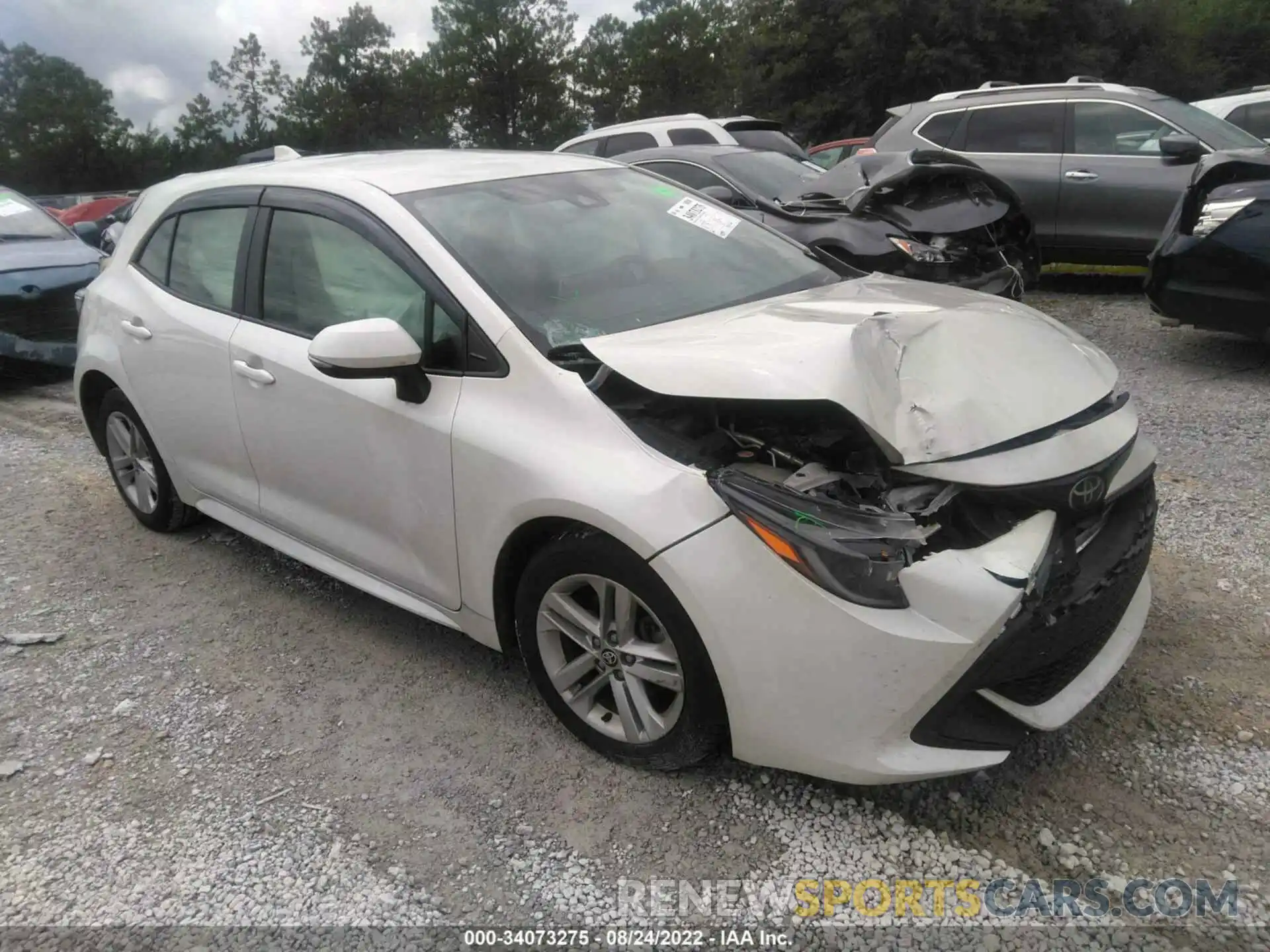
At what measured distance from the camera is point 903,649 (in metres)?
2.04

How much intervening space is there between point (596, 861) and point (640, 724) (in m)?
0.35

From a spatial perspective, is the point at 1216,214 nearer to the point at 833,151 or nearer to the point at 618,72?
the point at 833,151

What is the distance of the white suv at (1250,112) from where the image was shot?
980 cm

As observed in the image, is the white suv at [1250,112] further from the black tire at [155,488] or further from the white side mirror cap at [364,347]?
the black tire at [155,488]

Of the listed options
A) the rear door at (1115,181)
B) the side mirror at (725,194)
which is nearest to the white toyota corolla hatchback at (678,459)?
the side mirror at (725,194)

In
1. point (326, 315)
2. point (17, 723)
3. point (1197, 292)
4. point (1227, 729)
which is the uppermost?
point (326, 315)

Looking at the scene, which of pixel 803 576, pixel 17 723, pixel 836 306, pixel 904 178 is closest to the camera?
pixel 803 576

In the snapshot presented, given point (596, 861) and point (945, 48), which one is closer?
point (596, 861)

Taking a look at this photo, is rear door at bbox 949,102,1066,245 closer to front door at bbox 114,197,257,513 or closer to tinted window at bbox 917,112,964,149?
tinted window at bbox 917,112,964,149

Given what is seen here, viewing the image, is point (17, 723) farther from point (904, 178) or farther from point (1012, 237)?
point (1012, 237)

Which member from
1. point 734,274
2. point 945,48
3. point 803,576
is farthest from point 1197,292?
point 945,48

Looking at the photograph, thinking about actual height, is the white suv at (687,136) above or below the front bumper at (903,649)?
above

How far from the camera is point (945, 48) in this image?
89.5 ft

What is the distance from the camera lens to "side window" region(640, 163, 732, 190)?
24.4 feet
